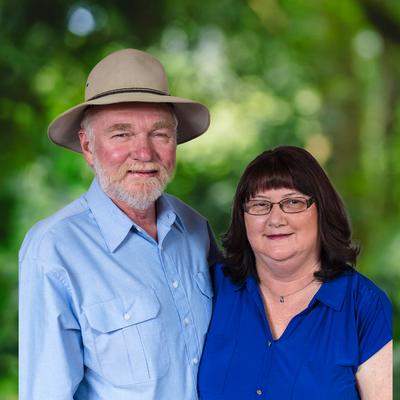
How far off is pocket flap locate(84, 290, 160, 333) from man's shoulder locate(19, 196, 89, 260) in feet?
0.68

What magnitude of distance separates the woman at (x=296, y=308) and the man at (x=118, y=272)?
10 centimetres

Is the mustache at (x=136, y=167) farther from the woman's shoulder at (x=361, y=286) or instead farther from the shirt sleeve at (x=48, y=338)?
the woman's shoulder at (x=361, y=286)

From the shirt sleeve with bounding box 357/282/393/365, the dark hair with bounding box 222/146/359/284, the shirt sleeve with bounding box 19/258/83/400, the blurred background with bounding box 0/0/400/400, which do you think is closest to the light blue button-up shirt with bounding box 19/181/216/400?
the shirt sleeve with bounding box 19/258/83/400

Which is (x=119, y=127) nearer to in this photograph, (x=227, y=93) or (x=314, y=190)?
(x=314, y=190)

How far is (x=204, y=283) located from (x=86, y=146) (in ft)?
1.71

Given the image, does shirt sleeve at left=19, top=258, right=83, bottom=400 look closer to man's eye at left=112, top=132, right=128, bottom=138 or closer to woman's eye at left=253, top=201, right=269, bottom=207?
man's eye at left=112, top=132, right=128, bottom=138

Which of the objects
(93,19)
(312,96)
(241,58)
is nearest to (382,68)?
(312,96)

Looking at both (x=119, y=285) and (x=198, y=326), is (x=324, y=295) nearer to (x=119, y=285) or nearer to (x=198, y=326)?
(x=198, y=326)

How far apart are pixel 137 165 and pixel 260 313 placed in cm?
53

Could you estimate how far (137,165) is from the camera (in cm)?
190

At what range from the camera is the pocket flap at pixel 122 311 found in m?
1.79

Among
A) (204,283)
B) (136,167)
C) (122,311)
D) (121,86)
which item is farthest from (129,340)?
(121,86)

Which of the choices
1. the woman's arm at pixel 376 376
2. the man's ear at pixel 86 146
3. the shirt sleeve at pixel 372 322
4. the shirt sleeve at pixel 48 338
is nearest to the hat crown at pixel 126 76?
the man's ear at pixel 86 146

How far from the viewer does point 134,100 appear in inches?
72.9
